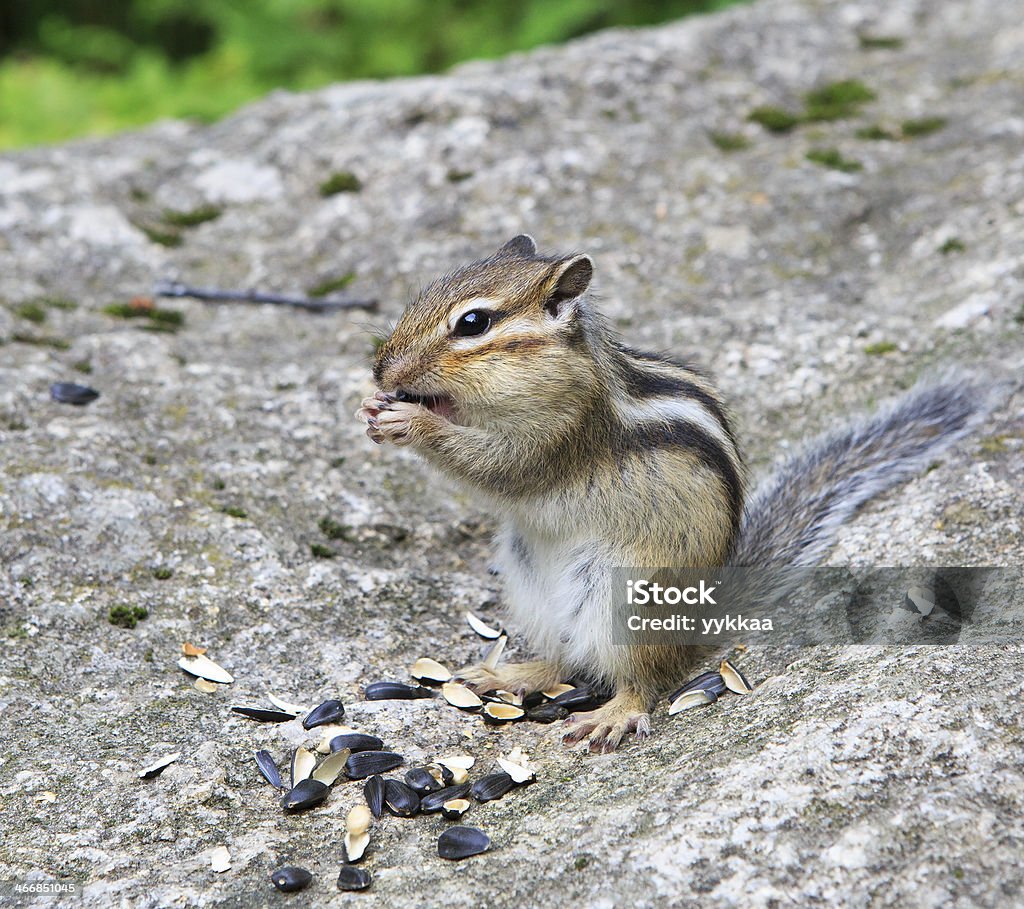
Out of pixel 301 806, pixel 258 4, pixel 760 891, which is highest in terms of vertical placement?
pixel 258 4

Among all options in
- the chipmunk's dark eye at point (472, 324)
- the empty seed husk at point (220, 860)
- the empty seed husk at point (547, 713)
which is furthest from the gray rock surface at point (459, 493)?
the chipmunk's dark eye at point (472, 324)

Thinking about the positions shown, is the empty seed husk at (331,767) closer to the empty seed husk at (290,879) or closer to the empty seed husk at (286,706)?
the empty seed husk at (286,706)

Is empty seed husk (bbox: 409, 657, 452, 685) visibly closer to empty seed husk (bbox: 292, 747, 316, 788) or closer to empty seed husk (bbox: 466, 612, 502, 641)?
empty seed husk (bbox: 466, 612, 502, 641)

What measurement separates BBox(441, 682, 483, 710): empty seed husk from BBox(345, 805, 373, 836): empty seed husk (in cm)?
55

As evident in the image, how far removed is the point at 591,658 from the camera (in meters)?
3.02

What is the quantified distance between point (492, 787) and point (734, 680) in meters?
0.71

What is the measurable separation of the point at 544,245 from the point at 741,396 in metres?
1.23

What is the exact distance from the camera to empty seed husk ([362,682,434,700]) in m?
2.92

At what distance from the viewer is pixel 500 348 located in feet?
9.93

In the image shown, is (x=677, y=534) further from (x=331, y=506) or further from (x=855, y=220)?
(x=855, y=220)

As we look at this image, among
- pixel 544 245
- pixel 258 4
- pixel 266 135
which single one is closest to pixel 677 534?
pixel 544 245

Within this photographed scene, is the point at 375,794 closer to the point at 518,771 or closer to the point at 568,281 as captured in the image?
the point at 518,771

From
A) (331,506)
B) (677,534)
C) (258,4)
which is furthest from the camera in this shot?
(258,4)

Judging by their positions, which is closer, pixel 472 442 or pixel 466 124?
pixel 472 442
